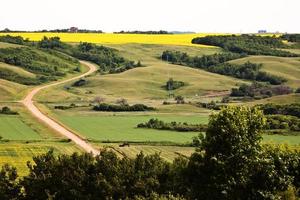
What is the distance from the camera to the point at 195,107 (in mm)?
114312

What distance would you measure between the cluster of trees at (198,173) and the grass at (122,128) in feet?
113

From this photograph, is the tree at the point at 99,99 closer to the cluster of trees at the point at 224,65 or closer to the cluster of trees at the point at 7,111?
the cluster of trees at the point at 7,111

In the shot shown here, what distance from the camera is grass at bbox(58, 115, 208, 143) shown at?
265ft

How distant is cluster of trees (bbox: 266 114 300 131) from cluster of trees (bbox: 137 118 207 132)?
1000 cm

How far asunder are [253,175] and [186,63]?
143 m

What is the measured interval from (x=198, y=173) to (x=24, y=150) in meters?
36.1

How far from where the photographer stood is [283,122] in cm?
9125

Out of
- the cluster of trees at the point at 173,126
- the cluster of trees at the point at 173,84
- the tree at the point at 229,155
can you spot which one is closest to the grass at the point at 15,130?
the cluster of trees at the point at 173,126

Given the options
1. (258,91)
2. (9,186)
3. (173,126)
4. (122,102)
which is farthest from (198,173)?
(258,91)

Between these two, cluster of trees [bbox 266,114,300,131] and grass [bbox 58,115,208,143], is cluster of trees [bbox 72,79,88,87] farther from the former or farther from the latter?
cluster of trees [bbox 266,114,300,131]

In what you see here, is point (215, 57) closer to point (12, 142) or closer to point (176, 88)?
point (176, 88)

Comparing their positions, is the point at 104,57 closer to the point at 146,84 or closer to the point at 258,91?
the point at 146,84

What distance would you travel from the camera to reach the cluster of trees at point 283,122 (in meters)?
88.7

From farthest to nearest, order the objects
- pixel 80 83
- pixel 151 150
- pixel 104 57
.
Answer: pixel 104 57
pixel 80 83
pixel 151 150
